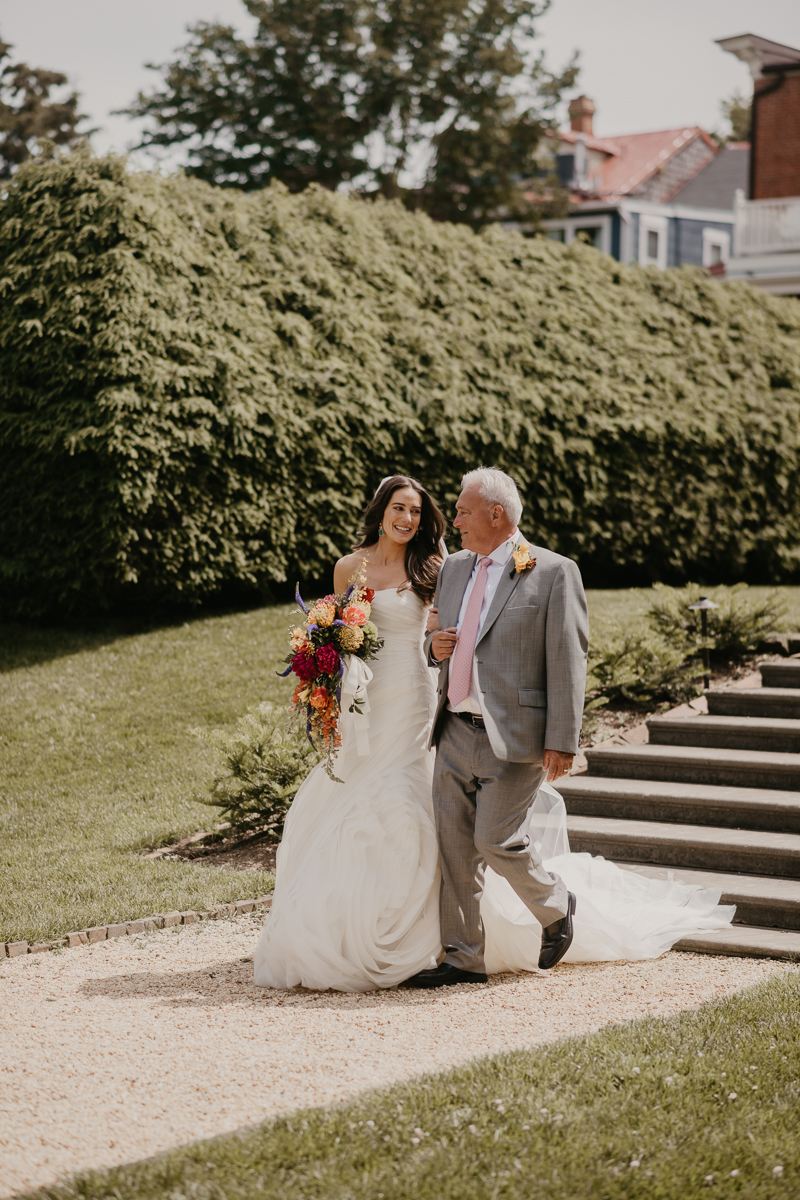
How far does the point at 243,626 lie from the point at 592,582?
5.35m

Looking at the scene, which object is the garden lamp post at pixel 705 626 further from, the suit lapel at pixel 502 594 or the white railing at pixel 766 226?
the white railing at pixel 766 226

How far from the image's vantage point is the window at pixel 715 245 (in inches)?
1455

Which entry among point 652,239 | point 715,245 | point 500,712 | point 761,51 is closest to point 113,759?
point 500,712

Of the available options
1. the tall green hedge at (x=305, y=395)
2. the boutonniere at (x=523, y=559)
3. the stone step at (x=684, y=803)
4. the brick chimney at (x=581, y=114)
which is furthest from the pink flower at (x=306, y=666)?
the brick chimney at (x=581, y=114)

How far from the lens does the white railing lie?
24453 mm

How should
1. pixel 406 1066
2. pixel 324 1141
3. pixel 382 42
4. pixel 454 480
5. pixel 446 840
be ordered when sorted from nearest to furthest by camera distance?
pixel 324 1141 → pixel 406 1066 → pixel 446 840 → pixel 454 480 → pixel 382 42

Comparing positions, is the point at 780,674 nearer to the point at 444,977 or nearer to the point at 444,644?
the point at 444,644

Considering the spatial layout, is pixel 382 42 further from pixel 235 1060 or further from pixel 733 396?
pixel 235 1060

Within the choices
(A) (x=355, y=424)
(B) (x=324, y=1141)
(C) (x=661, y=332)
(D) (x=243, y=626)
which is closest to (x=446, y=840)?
(B) (x=324, y=1141)

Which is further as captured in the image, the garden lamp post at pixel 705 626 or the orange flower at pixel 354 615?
the garden lamp post at pixel 705 626

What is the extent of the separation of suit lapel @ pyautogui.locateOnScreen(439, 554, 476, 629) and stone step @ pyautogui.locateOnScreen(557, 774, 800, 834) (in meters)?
2.43

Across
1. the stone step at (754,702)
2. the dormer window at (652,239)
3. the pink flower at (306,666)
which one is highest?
the dormer window at (652,239)

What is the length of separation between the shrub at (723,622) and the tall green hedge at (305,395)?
3563 mm

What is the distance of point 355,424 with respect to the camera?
40.1 ft
